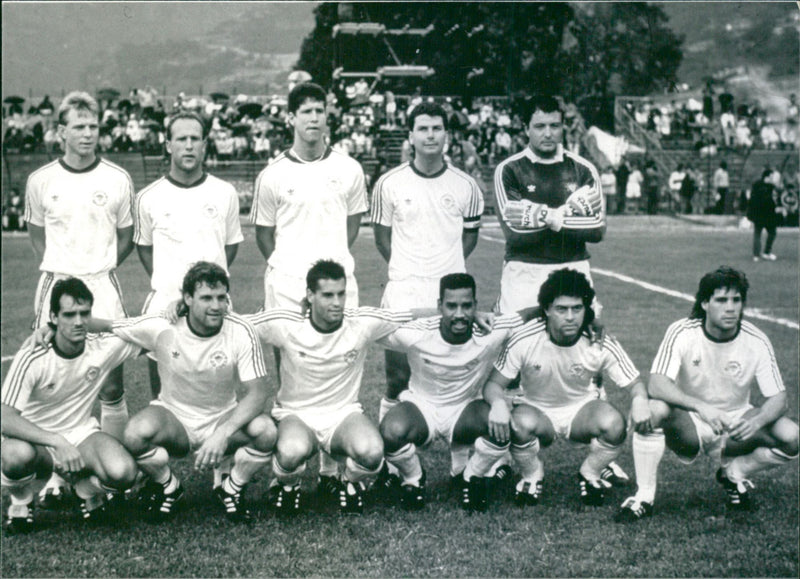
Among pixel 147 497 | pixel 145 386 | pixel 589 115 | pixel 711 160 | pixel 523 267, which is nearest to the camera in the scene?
pixel 147 497

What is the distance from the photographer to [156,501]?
4797mm

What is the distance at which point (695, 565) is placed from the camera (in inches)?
165

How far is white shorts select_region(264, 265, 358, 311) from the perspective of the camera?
5.46 meters

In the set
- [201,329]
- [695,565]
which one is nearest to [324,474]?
[201,329]

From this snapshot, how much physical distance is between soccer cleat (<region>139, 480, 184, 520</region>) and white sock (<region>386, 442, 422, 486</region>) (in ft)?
3.83

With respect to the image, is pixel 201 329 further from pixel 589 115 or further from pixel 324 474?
pixel 589 115

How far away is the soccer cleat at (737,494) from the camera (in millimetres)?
4965

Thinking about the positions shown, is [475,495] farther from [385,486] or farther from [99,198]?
[99,198]

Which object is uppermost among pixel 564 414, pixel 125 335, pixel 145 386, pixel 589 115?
pixel 589 115

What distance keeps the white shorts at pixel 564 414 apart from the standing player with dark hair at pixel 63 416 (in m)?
2.25

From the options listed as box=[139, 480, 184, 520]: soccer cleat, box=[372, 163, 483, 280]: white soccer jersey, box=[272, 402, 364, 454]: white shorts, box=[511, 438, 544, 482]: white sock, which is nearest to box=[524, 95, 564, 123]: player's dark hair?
box=[372, 163, 483, 280]: white soccer jersey

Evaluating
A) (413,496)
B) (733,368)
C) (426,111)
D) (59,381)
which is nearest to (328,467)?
(413,496)

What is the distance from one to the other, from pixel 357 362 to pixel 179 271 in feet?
3.85

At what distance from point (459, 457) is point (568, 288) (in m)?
1.19
